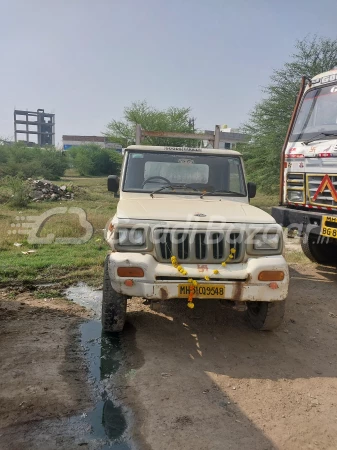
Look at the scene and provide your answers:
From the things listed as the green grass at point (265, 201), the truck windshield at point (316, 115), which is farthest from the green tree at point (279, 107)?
the truck windshield at point (316, 115)

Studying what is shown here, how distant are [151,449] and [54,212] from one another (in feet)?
39.1

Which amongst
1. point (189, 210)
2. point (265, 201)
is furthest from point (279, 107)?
point (189, 210)

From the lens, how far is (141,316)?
470 cm

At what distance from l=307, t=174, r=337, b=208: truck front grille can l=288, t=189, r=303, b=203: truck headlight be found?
0.70 ft

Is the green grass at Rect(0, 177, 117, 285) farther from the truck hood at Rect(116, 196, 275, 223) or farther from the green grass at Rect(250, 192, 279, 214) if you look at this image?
the green grass at Rect(250, 192, 279, 214)

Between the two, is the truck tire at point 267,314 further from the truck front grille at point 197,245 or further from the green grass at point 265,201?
the green grass at point 265,201

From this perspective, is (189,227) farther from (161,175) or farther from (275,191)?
(275,191)

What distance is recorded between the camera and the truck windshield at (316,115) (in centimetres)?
596

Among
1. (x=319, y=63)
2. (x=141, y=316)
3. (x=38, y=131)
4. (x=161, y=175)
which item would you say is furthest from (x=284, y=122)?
(x=38, y=131)

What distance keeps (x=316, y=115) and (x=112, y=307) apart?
14.5 ft

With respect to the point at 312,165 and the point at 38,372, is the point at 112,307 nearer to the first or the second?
the point at 38,372

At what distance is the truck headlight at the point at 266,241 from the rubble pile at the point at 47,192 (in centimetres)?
1601

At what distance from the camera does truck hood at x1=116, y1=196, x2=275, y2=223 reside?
3.88m

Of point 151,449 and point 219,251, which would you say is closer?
point 151,449
